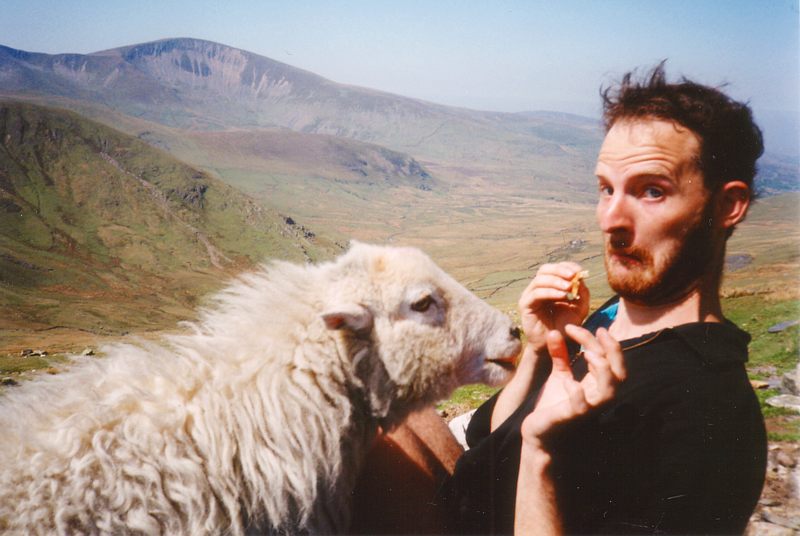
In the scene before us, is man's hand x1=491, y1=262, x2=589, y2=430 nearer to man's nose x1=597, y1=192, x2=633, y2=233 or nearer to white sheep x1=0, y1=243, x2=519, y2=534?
white sheep x1=0, y1=243, x2=519, y2=534

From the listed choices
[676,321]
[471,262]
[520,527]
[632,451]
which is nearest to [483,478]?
[520,527]

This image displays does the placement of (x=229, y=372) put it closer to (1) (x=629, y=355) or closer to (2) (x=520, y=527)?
(2) (x=520, y=527)

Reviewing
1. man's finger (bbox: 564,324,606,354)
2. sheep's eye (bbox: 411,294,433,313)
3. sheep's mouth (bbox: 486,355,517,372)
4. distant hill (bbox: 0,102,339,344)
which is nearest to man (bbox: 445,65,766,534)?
man's finger (bbox: 564,324,606,354)

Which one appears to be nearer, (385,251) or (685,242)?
(685,242)

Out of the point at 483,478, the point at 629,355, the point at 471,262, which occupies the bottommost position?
the point at 471,262

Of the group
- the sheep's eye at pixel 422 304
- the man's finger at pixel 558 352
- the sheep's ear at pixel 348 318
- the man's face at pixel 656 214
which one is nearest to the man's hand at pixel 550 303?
the man's face at pixel 656 214

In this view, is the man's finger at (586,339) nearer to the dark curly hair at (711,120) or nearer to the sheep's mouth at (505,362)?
the dark curly hair at (711,120)
